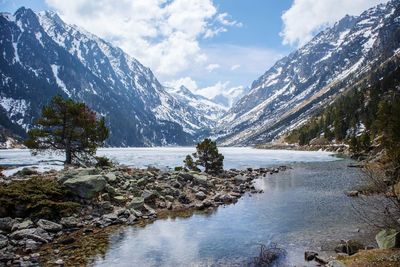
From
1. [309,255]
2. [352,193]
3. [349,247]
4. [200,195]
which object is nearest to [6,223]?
[309,255]

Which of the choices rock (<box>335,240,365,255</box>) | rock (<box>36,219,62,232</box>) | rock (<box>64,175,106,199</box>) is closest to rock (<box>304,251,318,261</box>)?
rock (<box>335,240,365,255</box>)

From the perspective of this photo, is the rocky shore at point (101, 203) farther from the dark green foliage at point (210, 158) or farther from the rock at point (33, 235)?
the dark green foliage at point (210, 158)

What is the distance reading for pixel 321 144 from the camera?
653ft

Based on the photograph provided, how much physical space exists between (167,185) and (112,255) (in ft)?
81.9

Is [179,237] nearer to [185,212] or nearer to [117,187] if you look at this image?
[185,212]

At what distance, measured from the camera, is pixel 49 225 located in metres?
30.9

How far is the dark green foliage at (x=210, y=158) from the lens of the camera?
240ft

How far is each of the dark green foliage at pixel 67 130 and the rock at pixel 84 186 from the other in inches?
877

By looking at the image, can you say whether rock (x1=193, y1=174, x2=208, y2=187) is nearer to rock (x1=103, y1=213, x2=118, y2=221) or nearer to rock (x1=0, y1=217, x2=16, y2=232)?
rock (x1=103, y1=213, x2=118, y2=221)

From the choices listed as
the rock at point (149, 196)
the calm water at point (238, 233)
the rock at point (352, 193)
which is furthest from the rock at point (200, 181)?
the rock at point (352, 193)

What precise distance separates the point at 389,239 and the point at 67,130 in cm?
5008

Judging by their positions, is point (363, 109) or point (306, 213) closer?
point (306, 213)

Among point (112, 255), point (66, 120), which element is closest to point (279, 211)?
point (112, 255)

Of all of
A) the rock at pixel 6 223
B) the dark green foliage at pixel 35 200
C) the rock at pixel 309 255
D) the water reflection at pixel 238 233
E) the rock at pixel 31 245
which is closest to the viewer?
the rock at pixel 309 255
